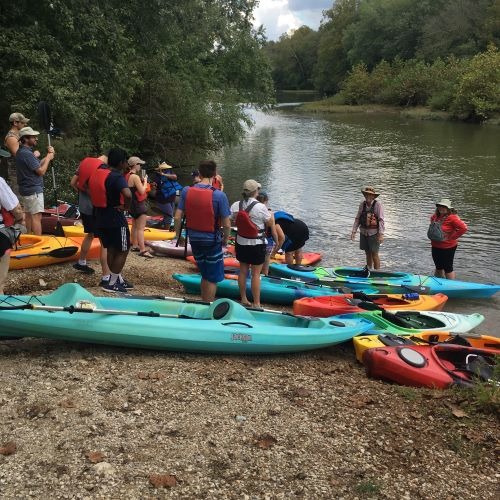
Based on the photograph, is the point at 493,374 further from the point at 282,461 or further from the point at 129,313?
the point at 129,313

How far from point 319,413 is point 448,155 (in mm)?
22934

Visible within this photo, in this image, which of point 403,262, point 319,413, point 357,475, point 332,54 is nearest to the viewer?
point 357,475

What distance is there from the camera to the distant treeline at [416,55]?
4353 cm

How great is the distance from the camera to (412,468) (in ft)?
11.7

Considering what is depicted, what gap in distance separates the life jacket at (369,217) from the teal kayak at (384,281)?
0.72 metres

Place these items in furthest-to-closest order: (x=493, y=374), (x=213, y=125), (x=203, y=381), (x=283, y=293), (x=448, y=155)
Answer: (x=448, y=155) < (x=213, y=125) < (x=283, y=293) < (x=493, y=374) < (x=203, y=381)

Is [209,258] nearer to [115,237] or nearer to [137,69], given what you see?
[115,237]

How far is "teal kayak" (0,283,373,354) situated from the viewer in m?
4.72

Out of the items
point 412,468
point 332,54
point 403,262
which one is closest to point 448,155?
point 403,262

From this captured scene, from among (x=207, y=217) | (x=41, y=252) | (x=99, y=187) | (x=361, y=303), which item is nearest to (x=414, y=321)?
(x=361, y=303)

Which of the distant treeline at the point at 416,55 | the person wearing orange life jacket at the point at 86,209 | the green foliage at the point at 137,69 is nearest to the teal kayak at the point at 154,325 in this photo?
the person wearing orange life jacket at the point at 86,209

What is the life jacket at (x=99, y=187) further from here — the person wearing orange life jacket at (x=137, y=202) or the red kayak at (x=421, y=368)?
the red kayak at (x=421, y=368)

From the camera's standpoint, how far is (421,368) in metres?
5.03

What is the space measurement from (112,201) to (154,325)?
64.1 inches
